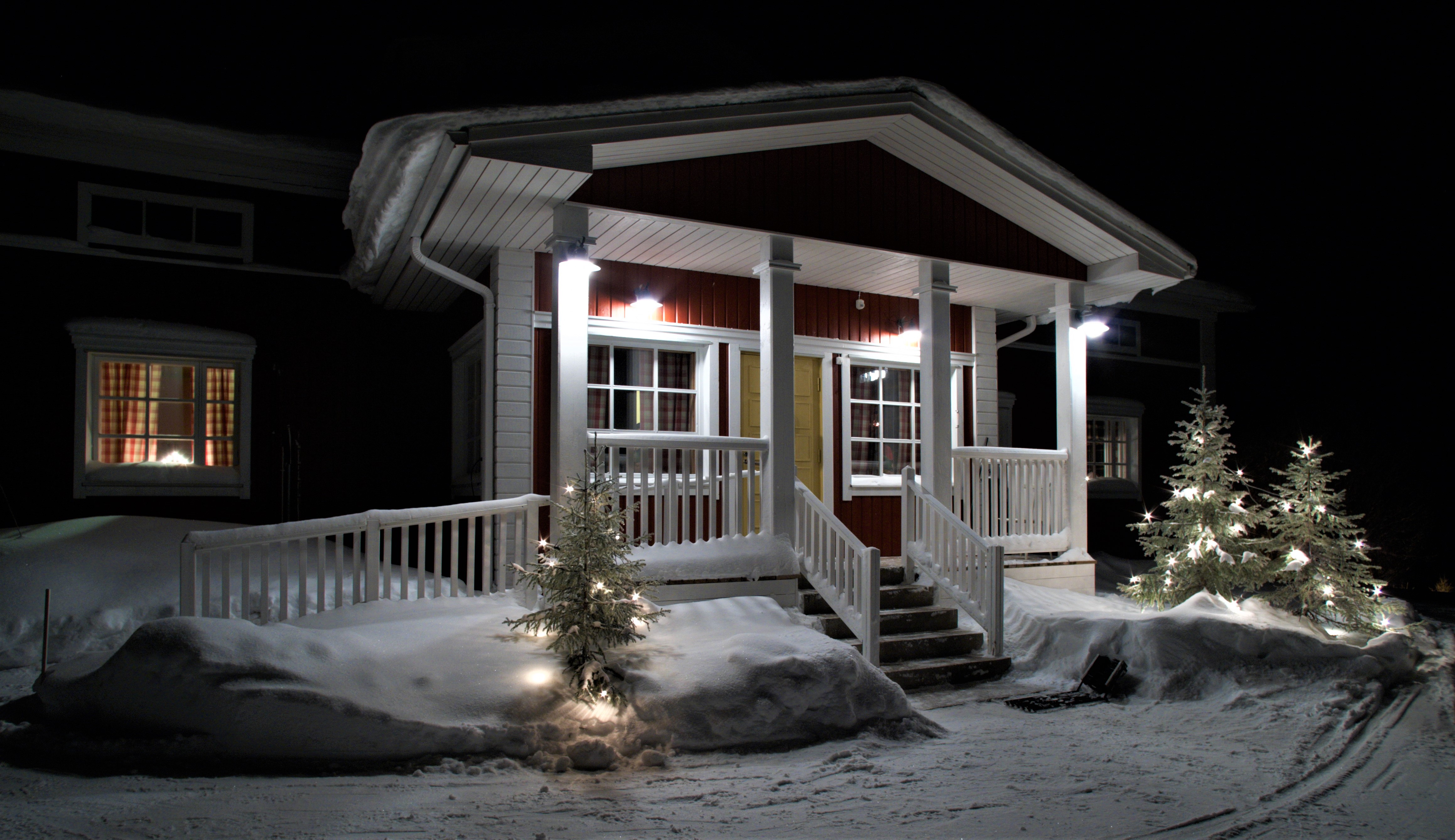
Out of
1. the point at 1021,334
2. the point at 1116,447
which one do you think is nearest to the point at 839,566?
the point at 1021,334

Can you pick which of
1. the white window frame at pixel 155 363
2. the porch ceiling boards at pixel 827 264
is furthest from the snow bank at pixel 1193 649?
the white window frame at pixel 155 363

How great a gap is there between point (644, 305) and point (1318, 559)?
6.64m

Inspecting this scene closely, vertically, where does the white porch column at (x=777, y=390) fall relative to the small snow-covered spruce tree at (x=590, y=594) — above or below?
above

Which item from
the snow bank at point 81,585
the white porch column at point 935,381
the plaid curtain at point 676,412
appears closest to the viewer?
the snow bank at point 81,585

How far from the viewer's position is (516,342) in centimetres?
734

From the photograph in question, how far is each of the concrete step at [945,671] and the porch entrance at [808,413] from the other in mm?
2685

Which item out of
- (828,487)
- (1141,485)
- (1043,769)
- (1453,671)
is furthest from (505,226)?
(1141,485)

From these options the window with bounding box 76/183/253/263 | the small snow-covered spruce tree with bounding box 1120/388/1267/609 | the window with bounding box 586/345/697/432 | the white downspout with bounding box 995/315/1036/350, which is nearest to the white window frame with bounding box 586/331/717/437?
the window with bounding box 586/345/697/432

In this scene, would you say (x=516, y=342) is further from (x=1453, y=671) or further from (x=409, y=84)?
(x=1453, y=671)

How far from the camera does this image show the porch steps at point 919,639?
6316mm

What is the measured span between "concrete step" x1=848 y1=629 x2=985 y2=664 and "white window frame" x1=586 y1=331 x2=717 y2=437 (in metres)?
2.72

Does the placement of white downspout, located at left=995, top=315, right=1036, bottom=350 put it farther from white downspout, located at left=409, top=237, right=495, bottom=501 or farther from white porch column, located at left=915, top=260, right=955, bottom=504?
white downspout, located at left=409, top=237, right=495, bottom=501

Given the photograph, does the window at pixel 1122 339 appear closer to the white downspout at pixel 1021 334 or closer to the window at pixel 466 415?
the white downspout at pixel 1021 334

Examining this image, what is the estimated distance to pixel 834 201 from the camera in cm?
724
